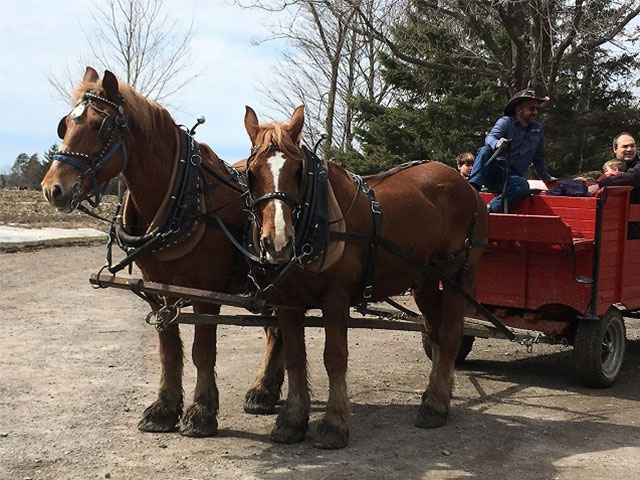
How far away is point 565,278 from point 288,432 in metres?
2.83

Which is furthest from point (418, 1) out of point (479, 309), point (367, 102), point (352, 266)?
point (352, 266)

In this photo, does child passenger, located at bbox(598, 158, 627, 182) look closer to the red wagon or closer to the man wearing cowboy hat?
the red wagon

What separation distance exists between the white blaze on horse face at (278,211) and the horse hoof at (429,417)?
2.09 metres

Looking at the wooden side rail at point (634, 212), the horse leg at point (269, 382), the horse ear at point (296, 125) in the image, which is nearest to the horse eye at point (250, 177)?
the horse ear at point (296, 125)

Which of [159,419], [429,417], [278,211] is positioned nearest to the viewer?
[278,211]

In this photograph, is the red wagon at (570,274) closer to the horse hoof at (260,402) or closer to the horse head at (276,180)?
the horse hoof at (260,402)

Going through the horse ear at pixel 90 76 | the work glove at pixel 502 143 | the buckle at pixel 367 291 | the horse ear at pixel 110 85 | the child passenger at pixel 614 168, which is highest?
the horse ear at pixel 90 76

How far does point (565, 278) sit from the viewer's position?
6.36 m

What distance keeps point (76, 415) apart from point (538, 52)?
29.6ft

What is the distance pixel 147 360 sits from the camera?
7.21m

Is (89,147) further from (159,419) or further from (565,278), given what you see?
(565,278)

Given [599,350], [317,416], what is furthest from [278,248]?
[599,350]

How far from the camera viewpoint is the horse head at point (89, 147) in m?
4.27

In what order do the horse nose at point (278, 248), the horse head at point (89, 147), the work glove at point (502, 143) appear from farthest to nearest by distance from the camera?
the work glove at point (502, 143), the horse head at point (89, 147), the horse nose at point (278, 248)
